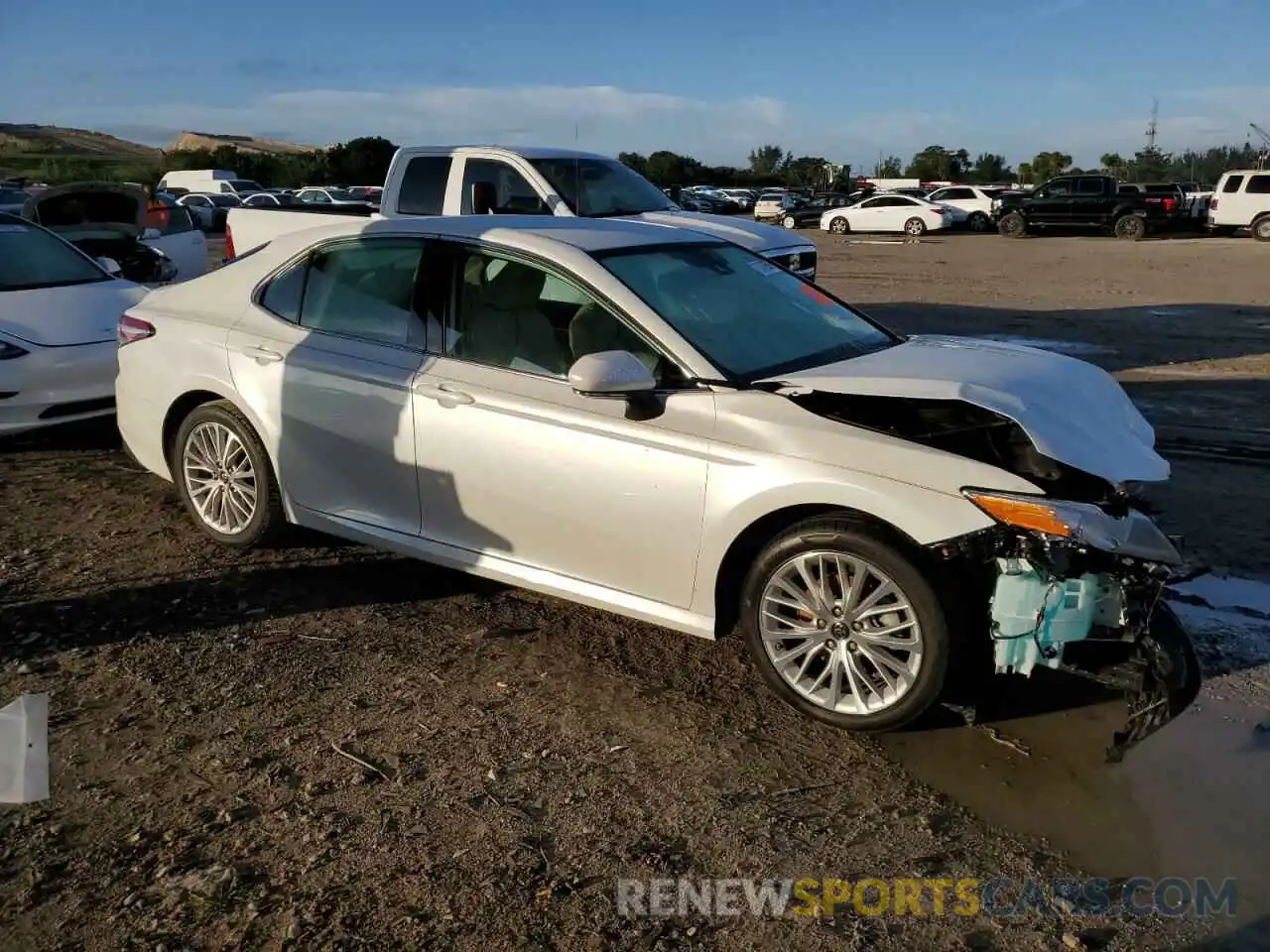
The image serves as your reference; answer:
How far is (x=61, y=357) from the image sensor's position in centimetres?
725

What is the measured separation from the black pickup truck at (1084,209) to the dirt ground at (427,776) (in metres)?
29.5

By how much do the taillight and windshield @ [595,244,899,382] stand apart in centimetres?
261

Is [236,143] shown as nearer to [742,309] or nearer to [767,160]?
[767,160]

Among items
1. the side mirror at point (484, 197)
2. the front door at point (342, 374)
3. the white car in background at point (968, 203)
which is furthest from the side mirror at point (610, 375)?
the white car in background at point (968, 203)

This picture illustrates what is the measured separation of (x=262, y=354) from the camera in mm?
5121

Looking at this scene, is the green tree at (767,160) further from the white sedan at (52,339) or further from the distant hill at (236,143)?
the white sedan at (52,339)

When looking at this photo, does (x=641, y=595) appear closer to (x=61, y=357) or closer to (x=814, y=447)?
(x=814, y=447)

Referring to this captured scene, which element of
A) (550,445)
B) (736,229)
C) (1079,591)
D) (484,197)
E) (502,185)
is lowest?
(1079,591)

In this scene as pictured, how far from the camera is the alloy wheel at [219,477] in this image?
5355 millimetres

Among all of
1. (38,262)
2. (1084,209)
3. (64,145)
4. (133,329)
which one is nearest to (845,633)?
(133,329)

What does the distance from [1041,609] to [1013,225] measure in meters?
33.0

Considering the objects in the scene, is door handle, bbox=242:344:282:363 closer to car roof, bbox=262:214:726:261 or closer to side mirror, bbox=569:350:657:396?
car roof, bbox=262:214:726:261

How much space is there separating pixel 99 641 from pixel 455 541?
1.49m

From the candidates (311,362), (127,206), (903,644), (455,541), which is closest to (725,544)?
(903,644)
